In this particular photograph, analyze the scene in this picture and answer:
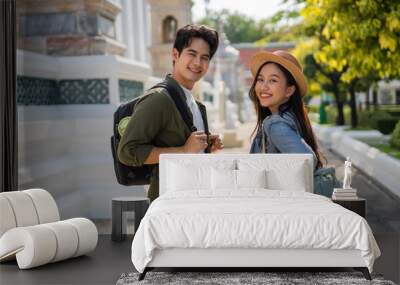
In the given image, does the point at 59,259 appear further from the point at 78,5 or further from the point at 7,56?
the point at 78,5

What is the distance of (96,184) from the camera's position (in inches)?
343

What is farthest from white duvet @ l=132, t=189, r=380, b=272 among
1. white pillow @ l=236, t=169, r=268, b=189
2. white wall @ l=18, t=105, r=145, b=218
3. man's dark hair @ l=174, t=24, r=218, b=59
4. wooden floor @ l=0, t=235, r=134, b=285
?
white wall @ l=18, t=105, r=145, b=218

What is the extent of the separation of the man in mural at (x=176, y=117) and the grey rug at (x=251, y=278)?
2.31 ft

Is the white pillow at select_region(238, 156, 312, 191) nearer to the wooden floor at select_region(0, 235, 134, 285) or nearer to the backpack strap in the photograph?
the backpack strap

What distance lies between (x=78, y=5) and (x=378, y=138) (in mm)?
8896

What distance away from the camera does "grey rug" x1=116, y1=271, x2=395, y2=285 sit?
4.82 m

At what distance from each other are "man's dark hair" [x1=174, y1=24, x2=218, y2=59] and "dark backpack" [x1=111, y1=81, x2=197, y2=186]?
0.35 metres

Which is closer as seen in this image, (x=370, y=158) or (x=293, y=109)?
(x=293, y=109)

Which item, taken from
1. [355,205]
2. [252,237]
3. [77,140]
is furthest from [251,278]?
[77,140]

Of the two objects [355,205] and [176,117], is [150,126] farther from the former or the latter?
[355,205]

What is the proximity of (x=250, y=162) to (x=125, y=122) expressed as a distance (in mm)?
1234

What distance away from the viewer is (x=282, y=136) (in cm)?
552

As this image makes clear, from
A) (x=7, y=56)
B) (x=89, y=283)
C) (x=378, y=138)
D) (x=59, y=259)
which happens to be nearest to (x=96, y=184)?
(x=7, y=56)

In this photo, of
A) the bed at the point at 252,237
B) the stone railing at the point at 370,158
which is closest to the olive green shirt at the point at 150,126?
the bed at the point at 252,237
